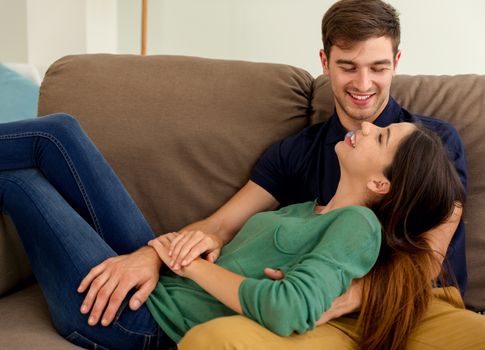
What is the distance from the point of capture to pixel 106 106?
1.79 metres

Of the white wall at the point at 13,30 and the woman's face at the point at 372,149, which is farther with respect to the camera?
the white wall at the point at 13,30

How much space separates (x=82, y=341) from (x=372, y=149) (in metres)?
0.76

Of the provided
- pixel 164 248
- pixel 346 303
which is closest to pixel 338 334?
pixel 346 303

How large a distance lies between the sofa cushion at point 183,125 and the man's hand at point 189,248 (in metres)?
0.31

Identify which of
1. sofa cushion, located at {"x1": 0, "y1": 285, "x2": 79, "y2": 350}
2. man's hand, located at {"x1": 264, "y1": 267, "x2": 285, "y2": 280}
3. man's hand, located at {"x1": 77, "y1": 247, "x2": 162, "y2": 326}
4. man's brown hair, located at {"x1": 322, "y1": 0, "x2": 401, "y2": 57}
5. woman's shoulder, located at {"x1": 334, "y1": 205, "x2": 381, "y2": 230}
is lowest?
sofa cushion, located at {"x1": 0, "y1": 285, "x2": 79, "y2": 350}

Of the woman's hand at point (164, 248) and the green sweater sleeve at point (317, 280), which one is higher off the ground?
the green sweater sleeve at point (317, 280)

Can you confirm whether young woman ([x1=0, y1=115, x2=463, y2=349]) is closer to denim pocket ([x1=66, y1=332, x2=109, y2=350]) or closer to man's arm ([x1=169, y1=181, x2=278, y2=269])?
denim pocket ([x1=66, y1=332, x2=109, y2=350])

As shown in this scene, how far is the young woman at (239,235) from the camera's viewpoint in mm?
1162

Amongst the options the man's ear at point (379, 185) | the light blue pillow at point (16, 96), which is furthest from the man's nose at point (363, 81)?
the light blue pillow at point (16, 96)

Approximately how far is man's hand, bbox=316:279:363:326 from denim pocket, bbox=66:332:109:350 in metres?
0.48

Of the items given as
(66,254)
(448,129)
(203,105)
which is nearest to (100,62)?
(203,105)

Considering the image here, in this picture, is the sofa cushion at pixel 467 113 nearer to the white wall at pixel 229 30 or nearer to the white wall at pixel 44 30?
the white wall at pixel 229 30

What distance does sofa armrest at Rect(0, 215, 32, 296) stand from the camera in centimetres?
155

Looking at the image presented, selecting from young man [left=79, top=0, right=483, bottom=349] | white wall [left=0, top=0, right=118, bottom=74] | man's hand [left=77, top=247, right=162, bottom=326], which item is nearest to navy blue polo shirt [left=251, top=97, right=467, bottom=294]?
young man [left=79, top=0, right=483, bottom=349]
